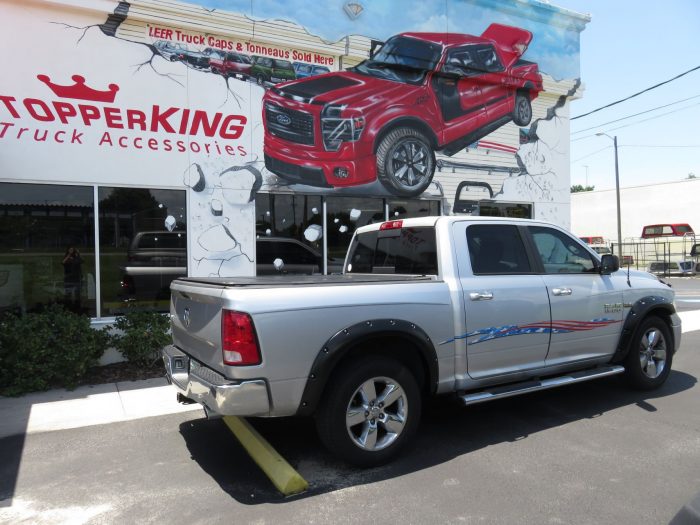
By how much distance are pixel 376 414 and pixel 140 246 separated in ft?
17.4

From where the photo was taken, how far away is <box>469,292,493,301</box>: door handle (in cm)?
445

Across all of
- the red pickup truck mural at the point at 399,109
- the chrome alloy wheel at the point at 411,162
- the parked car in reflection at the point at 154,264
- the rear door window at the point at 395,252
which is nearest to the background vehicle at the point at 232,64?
the red pickup truck mural at the point at 399,109

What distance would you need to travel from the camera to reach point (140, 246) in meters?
7.94

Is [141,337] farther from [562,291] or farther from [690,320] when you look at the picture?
Answer: [690,320]

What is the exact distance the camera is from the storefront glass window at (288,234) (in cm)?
886

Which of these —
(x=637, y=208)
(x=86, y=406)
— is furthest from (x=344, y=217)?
(x=637, y=208)

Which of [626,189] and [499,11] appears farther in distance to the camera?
[626,189]

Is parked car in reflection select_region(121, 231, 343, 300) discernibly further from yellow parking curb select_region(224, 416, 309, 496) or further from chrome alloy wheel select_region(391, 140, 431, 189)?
yellow parking curb select_region(224, 416, 309, 496)

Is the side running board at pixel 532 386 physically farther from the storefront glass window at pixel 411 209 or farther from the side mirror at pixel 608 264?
the storefront glass window at pixel 411 209

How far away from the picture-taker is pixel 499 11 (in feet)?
36.7

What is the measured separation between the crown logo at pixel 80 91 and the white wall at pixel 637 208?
40975mm

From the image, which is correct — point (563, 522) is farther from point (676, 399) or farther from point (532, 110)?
point (532, 110)

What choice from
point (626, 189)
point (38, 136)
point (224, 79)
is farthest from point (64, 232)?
point (626, 189)

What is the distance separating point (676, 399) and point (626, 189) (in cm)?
4260
